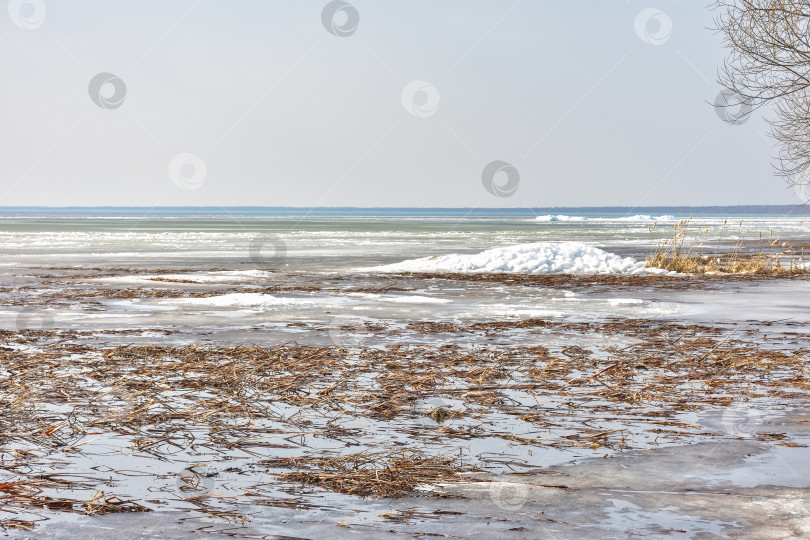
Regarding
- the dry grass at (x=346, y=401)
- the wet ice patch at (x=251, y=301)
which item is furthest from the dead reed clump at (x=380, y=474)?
the wet ice patch at (x=251, y=301)

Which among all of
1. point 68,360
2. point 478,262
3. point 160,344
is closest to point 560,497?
point 68,360

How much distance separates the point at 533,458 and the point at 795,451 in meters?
1.84

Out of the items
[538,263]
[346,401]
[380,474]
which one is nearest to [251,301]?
[346,401]

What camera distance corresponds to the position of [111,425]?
259 inches

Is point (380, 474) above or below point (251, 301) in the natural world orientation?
below

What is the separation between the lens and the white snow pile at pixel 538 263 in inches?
1051

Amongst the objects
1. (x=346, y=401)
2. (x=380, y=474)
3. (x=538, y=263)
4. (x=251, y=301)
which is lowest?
(x=380, y=474)

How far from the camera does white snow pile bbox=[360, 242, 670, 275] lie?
2670 centimetres

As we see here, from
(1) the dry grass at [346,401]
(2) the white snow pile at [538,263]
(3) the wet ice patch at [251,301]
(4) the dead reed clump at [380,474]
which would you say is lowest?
(4) the dead reed clump at [380,474]

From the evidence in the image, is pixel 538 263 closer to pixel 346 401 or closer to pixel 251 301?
pixel 251 301

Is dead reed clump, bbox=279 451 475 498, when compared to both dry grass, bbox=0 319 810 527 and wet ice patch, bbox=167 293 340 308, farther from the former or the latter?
wet ice patch, bbox=167 293 340 308

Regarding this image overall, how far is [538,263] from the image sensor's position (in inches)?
1072

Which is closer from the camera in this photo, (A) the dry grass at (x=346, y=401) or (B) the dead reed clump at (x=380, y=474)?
(B) the dead reed clump at (x=380, y=474)

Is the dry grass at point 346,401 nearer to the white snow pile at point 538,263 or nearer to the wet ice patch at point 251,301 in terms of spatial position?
the wet ice patch at point 251,301
